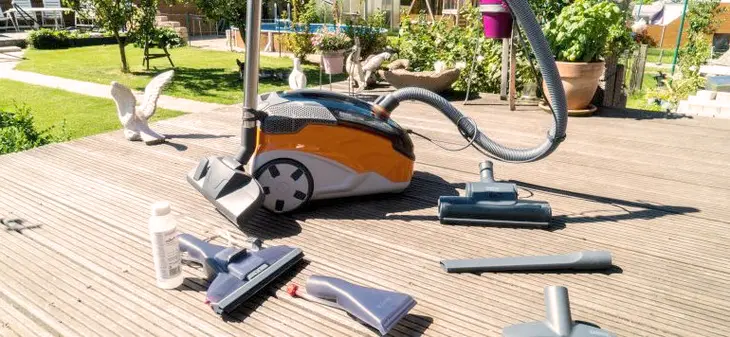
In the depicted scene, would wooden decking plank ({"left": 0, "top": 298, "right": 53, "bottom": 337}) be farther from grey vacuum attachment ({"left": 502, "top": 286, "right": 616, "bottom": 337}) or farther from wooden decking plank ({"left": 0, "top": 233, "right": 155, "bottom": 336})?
grey vacuum attachment ({"left": 502, "top": 286, "right": 616, "bottom": 337})

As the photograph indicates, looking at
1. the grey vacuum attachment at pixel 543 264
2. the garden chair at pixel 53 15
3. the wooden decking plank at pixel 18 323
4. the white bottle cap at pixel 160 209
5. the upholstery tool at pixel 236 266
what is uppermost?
the garden chair at pixel 53 15

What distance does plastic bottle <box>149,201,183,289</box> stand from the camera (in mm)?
1859

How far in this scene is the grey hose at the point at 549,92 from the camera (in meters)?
2.38

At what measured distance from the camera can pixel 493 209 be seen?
2.58 metres

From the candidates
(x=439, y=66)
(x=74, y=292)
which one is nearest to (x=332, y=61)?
(x=439, y=66)

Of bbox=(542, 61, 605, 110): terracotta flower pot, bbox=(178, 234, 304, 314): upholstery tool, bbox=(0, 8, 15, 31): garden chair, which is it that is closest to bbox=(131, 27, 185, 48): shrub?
bbox=(542, 61, 605, 110): terracotta flower pot

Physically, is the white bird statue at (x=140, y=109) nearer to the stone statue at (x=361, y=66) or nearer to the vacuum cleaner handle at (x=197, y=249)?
the vacuum cleaner handle at (x=197, y=249)

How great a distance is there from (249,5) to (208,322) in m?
1.56

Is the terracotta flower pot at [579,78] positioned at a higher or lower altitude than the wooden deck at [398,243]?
higher

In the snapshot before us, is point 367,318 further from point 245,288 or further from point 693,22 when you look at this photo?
point 693,22

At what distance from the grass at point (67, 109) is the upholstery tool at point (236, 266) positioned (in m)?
4.24

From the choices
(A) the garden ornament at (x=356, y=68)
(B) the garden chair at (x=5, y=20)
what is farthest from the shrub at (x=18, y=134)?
(B) the garden chair at (x=5, y=20)

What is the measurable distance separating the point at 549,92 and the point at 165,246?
78.9 inches

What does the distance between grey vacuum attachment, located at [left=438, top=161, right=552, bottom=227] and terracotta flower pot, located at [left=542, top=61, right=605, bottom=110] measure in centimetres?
248
